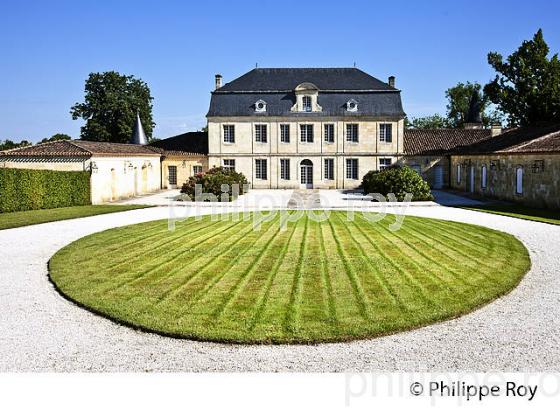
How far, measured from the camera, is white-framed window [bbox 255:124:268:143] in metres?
41.3

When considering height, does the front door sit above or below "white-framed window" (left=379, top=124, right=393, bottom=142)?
below

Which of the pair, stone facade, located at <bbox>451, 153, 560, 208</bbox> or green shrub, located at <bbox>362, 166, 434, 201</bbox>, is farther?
green shrub, located at <bbox>362, 166, 434, 201</bbox>

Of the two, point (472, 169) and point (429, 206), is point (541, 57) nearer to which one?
point (472, 169)

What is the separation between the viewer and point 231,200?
2998 cm

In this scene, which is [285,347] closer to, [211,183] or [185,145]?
[211,183]

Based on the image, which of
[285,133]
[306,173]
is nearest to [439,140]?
[306,173]

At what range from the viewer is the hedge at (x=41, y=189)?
80.0 feet

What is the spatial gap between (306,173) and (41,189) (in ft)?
67.2

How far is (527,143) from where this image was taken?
2672cm

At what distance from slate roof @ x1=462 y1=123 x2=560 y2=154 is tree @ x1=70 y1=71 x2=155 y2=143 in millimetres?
34986

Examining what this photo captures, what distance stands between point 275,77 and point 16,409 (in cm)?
3923

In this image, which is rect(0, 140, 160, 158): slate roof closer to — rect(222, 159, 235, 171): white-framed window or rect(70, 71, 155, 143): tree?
rect(222, 159, 235, 171): white-framed window

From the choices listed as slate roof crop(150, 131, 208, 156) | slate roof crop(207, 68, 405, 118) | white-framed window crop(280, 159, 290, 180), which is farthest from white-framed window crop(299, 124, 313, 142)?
slate roof crop(150, 131, 208, 156)

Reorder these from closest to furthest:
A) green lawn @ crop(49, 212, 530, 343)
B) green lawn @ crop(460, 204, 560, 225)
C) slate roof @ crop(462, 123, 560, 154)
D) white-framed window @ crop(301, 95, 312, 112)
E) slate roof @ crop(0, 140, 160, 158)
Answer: green lawn @ crop(49, 212, 530, 343) → green lawn @ crop(460, 204, 560, 225) → slate roof @ crop(462, 123, 560, 154) → slate roof @ crop(0, 140, 160, 158) → white-framed window @ crop(301, 95, 312, 112)
